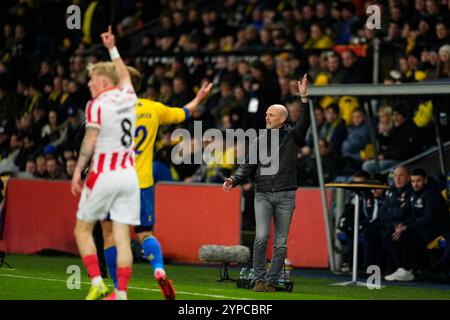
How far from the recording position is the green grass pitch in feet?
38.3

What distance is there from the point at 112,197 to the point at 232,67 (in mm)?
12328

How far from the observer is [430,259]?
54.2ft

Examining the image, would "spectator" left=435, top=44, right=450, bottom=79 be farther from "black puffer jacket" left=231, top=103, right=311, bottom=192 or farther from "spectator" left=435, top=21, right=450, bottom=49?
"black puffer jacket" left=231, top=103, right=311, bottom=192

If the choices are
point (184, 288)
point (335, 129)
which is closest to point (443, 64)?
point (335, 129)

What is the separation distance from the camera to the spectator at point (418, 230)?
16.1 meters

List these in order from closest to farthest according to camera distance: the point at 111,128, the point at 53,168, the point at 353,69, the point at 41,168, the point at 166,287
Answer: the point at 111,128, the point at 166,287, the point at 353,69, the point at 53,168, the point at 41,168

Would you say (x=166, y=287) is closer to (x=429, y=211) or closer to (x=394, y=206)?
(x=429, y=211)

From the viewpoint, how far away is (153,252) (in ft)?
36.1

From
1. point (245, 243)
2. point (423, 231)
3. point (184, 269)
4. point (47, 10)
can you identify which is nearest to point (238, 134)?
point (245, 243)

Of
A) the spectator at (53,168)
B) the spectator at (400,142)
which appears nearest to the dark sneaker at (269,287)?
the spectator at (400,142)

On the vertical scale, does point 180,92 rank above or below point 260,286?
above

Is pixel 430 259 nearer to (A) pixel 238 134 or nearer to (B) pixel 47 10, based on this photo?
(A) pixel 238 134

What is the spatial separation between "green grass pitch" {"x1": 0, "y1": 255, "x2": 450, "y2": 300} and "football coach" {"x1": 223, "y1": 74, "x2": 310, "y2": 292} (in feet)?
1.10
